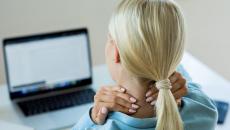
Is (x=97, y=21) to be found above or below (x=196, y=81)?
above

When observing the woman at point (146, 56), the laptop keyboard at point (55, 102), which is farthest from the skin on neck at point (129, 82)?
the laptop keyboard at point (55, 102)

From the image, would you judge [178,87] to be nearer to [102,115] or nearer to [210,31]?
[102,115]

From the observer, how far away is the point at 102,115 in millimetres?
1150

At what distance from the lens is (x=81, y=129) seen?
3.98ft

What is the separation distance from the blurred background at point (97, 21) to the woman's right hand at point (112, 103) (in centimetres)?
158

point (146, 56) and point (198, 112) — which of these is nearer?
point (146, 56)

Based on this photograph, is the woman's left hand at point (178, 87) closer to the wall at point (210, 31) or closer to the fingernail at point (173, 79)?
the fingernail at point (173, 79)

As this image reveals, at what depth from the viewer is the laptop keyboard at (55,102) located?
178 centimetres

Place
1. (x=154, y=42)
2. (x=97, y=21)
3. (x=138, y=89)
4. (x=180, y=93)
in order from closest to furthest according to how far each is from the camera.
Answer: (x=154, y=42)
(x=138, y=89)
(x=180, y=93)
(x=97, y=21)

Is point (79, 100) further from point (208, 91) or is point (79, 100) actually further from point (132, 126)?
point (132, 126)

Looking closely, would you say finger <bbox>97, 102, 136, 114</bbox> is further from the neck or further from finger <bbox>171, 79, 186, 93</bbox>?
finger <bbox>171, 79, 186, 93</bbox>

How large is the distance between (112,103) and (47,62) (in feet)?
2.55

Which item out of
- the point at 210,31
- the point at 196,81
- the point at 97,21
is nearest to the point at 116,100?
the point at 196,81

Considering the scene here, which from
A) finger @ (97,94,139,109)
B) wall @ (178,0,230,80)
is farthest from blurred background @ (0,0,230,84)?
finger @ (97,94,139,109)
